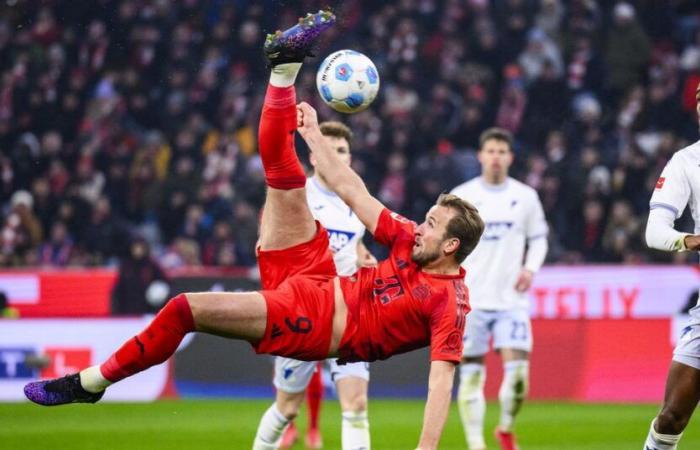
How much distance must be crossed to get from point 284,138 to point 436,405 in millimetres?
1529

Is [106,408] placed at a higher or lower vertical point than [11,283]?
lower

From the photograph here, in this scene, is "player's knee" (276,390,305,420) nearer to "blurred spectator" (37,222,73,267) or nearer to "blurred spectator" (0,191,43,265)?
"blurred spectator" (0,191,43,265)

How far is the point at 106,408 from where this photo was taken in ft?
38.2

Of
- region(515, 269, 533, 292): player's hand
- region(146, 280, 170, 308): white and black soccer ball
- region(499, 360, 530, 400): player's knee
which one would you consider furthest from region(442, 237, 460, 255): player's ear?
region(146, 280, 170, 308): white and black soccer ball

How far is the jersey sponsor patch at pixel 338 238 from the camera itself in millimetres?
7797

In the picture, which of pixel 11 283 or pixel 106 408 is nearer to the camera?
pixel 106 408

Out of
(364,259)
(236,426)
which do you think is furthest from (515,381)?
(236,426)

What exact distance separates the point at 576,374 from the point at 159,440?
16.3ft

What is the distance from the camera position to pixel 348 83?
20.3 feet

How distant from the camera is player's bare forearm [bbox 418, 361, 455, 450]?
5.27 m

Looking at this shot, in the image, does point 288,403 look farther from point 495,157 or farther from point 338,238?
point 495,157

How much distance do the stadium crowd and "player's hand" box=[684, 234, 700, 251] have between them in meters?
8.91

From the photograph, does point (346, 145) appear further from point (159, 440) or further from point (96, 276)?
point (96, 276)

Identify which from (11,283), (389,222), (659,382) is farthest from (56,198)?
(389,222)
